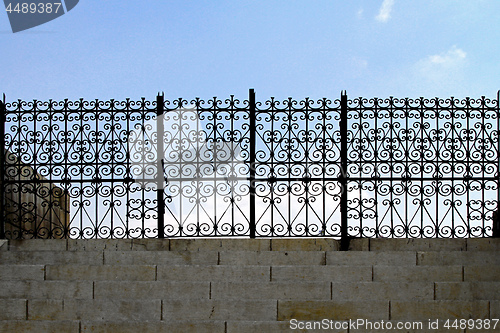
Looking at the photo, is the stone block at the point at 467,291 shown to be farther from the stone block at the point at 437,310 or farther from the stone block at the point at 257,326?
the stone block at the point at 257,326

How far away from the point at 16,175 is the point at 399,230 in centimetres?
636

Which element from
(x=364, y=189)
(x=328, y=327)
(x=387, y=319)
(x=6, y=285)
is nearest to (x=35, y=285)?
(x=6, y=285)

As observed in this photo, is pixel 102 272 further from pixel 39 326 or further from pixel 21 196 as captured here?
pixel 21 196

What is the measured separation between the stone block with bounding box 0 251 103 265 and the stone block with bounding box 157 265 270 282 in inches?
50.5

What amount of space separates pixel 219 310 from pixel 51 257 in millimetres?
2989

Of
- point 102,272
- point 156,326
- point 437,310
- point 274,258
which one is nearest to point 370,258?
point 274,258

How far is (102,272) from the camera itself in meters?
7.23

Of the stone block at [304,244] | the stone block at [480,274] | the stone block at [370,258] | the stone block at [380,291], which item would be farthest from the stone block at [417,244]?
the stone block at [380,291]

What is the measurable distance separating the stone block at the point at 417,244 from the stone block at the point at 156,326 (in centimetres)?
346

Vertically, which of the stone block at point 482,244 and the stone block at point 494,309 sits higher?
the stone block at point 482,244

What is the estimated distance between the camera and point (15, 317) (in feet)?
21.4

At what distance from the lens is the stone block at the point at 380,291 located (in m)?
6.66

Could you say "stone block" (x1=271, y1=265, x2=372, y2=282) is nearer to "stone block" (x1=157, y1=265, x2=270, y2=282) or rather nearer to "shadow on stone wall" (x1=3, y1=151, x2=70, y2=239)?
"stone block" (x1=157, y1=265, x2=270, y2=282)

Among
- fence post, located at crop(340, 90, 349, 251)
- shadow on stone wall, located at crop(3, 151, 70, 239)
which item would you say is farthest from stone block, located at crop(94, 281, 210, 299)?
fence post, located at crop(340, 90, 349, 251)
